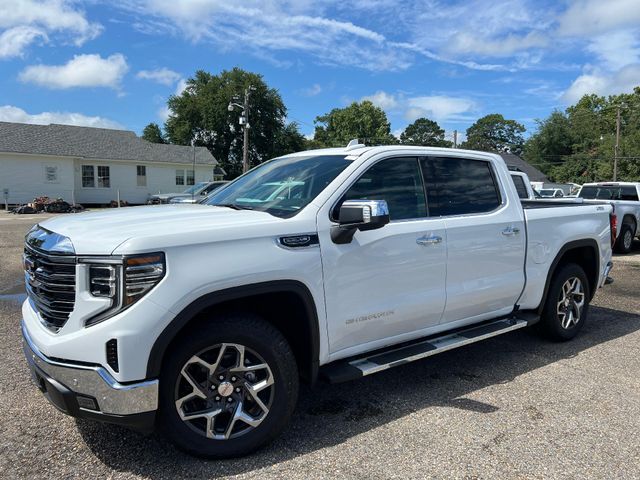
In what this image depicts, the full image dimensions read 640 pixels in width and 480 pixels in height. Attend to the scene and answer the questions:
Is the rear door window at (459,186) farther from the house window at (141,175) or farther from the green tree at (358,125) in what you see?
the green tree at (358,125)

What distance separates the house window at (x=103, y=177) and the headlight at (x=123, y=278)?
110ft

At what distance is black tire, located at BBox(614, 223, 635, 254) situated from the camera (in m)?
13.0

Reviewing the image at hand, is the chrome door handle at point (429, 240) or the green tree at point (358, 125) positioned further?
the green tree at point (358, 125)

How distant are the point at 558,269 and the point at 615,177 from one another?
152 ft

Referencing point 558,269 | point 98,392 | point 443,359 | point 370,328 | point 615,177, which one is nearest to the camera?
point 98,392

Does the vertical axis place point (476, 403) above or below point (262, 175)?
below

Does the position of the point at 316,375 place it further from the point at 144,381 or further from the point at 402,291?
the point at 144,381

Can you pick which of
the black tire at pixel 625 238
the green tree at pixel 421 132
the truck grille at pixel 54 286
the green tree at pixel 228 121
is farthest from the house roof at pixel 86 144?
the green tree at pixel 421 132

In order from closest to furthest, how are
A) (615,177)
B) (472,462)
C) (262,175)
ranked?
(472,462) < (262,175) < (615,177)

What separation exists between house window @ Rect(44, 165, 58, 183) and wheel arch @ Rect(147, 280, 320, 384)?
32.2 meters

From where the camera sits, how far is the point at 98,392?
2627mm

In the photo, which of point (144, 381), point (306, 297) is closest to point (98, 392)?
point (144, 381)

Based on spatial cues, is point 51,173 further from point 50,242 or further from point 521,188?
point 50,242

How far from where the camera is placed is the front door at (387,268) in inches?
131
